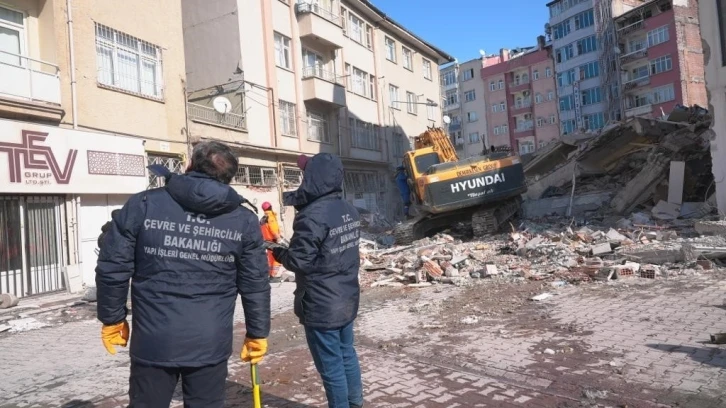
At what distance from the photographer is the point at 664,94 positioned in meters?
45.8

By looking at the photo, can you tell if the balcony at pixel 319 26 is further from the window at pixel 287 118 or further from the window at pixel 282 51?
the window at pixel 287 118

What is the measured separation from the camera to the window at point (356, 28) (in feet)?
93.9

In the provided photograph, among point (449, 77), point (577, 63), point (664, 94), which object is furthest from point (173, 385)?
point (449, 77)

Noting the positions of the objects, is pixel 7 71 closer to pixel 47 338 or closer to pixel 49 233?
pixel 49 233

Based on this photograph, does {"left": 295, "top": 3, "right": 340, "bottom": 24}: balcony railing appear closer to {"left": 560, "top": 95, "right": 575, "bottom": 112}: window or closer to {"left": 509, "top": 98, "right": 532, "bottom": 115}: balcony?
{"left": 560, "top": 95, "right": 575, "bottom": 112}: window

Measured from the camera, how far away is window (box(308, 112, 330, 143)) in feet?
80.5

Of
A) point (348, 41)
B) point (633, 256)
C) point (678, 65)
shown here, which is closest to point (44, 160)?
point (633, 256)

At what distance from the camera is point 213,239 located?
109 inches

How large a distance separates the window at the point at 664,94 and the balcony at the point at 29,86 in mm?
46576

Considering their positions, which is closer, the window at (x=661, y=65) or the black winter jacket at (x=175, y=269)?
the black winter jacket at (x=175, y=269)

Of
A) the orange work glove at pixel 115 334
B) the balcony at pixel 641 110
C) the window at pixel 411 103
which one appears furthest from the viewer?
Result: the balcony at pixel 641 110

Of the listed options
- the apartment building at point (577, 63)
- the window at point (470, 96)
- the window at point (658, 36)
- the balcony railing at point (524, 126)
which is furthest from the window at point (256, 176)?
the window at point (470, 96)

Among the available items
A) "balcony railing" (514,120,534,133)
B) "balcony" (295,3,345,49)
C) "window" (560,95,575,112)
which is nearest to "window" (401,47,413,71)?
"balcony" (295,3,345,49)

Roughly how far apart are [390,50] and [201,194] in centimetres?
3146
